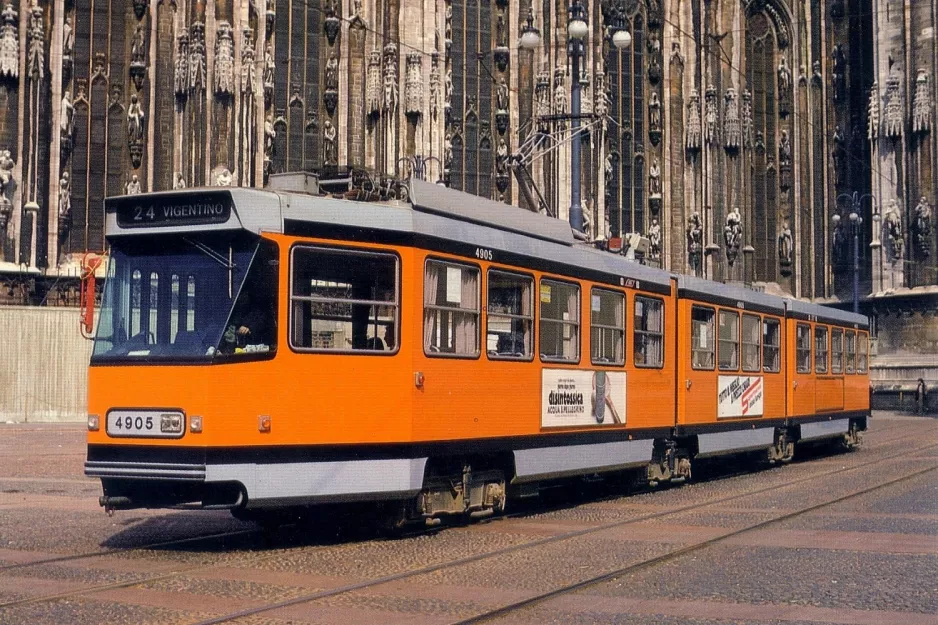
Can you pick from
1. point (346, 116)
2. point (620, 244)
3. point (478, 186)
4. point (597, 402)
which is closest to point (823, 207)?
point (478, 186)

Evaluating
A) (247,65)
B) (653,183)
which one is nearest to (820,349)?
(247,65)

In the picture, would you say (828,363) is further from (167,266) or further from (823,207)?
(823,207)

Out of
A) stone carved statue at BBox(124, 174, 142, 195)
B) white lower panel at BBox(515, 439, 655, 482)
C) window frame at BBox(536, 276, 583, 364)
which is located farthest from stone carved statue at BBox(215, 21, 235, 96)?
window frame at BBox(536, 276, 583, 364)

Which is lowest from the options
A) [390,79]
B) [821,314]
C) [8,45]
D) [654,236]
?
[821,314]

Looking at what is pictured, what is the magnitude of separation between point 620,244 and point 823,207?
3640 cm

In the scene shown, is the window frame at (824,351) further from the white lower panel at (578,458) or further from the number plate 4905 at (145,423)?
the number plate 4905 at (145,423)

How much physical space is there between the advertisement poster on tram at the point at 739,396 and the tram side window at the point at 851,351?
232 inches

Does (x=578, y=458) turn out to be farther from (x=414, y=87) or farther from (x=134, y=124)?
(x=414, y=87)

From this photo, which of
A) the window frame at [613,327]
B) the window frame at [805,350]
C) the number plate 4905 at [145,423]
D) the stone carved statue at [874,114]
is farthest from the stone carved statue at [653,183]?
the number plate 4905 at [145,423]

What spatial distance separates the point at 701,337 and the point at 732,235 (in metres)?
30.1

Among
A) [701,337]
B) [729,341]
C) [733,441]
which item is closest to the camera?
[701,337]

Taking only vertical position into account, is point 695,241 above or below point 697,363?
above

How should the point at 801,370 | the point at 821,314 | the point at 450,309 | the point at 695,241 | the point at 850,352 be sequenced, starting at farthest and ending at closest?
the point at 695,241
the point at 850,352
the point at 821,314
the point at 801,370
the point at 450,309

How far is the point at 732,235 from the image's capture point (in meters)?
48.5
